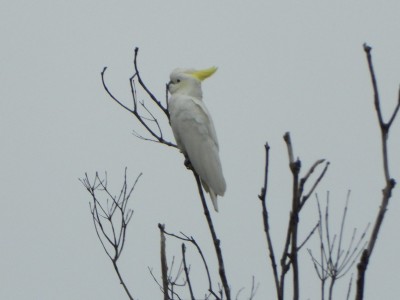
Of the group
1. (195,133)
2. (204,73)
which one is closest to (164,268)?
(195,133)

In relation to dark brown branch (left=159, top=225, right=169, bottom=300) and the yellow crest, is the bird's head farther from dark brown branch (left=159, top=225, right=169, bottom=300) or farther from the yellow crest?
dark brown branch (left=159, top=225, right=169, bottom=300)

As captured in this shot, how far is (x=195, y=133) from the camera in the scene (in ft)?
16.2

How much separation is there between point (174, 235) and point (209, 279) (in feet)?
2.54

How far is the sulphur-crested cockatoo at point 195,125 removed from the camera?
4.81 m

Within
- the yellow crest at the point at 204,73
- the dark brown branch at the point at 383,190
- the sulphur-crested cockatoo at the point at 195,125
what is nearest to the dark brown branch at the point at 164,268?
the dark brown branch at the point at 383,190

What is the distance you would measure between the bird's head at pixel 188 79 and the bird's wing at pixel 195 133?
0.11m

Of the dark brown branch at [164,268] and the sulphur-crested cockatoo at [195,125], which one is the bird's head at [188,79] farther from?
the dark brown branch at [164,268]

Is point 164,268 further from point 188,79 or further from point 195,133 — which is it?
point 188,79

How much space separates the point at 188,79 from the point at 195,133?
1.44 feet

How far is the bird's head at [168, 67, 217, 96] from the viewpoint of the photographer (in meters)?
4.96

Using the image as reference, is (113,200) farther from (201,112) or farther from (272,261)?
(272,261)

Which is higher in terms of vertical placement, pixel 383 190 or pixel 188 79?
pixel 188 79

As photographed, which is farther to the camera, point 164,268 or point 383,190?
point 164,268

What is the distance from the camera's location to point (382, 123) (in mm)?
1436
